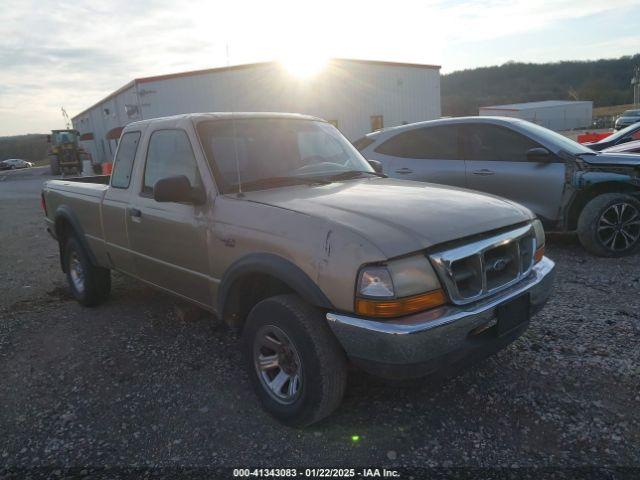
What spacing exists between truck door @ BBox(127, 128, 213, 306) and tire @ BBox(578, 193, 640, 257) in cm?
457

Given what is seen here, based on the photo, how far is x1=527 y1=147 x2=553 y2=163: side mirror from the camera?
557cm

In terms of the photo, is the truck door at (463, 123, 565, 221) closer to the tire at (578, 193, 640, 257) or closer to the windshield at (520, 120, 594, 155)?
the windshield at (520, 120, 594, 155)

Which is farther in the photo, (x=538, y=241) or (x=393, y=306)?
(x=538, y=241)

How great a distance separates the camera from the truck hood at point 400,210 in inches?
92.2

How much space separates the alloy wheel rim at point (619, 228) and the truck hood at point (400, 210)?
3151 mm

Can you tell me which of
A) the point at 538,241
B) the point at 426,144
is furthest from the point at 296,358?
the point at 426,144

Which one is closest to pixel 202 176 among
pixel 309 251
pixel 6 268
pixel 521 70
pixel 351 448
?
pixel 309 251

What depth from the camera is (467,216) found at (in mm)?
2621

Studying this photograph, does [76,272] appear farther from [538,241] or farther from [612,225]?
[612,225]

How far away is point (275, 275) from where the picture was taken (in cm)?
257

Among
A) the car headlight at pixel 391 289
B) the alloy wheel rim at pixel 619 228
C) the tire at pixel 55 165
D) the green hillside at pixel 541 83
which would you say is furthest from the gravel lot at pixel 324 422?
the green hillside at pixel 541 83

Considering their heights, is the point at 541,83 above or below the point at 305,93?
above

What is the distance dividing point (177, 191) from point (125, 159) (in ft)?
4.94

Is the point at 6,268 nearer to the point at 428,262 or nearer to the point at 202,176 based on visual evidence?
the point at 202,176
